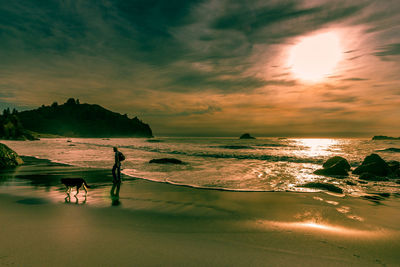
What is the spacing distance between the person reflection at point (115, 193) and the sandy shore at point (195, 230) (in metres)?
0.09

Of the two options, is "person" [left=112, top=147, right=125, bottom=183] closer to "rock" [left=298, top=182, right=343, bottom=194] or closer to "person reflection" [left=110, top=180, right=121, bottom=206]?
"person reflection" [left=110, top=180, right=121, bottom=206]

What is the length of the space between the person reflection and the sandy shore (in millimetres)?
93

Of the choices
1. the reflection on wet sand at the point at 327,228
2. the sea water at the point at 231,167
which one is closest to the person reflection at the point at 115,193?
the sea water at the point at 231,167

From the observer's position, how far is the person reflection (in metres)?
6.96

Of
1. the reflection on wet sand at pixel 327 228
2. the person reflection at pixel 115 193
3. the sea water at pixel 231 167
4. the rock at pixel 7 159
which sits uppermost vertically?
the rock at pixel 7 159

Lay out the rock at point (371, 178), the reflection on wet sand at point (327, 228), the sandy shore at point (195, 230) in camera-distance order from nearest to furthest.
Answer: the sandy shore at point (195, 230) < the reflection on wet sand at point (327, 228) < the rock at point (371, 178)

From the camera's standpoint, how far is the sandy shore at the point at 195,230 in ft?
11.7

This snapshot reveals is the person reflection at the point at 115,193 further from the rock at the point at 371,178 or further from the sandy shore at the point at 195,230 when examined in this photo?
the rock at the point at 371,178

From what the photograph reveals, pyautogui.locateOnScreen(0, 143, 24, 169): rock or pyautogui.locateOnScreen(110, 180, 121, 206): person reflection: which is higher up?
pyautogui.locateOnScreen(0, 143, 24, 169): rock

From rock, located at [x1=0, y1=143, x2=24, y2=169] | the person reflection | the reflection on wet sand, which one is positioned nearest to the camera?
the reflection on wet sand

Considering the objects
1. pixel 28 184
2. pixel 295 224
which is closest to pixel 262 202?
pixel 295 224

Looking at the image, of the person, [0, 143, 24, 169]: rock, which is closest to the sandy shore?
the person

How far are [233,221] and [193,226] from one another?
103 centimetres

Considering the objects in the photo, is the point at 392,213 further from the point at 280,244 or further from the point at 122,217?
the point at 122,217
